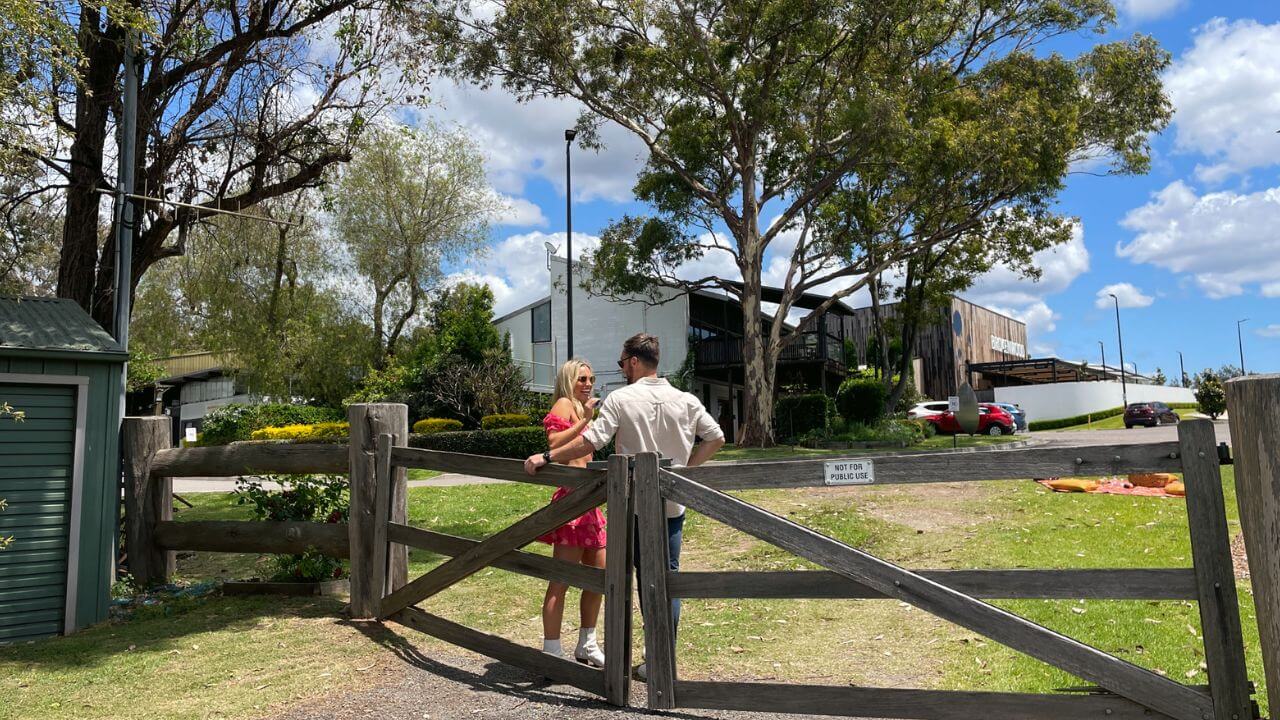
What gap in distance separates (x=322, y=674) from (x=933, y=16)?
2390 centimetres

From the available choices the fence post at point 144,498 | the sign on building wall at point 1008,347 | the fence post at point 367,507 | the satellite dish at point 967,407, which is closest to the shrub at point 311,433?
the fence post at point 144,498

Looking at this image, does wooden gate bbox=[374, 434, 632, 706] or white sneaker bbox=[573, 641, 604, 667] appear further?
white sneaker bbox=[573, 641, 604, 667]

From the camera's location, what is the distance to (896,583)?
3.94 metres

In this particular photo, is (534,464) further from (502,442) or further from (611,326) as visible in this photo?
(611,326)

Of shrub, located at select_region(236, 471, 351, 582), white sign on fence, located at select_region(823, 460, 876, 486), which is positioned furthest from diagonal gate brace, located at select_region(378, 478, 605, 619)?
shrub, located at select_region(236, 471, 351, 582)

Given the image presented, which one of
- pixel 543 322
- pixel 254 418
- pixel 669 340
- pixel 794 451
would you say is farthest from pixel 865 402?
pixel 254 418

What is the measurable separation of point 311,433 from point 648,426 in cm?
2356

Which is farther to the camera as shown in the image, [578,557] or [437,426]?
[437,426]

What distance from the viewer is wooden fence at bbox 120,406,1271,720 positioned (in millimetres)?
3508

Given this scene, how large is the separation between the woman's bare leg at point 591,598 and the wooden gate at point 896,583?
0.92 feet

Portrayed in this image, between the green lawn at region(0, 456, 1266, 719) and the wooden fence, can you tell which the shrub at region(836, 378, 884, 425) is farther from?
the wooden fence

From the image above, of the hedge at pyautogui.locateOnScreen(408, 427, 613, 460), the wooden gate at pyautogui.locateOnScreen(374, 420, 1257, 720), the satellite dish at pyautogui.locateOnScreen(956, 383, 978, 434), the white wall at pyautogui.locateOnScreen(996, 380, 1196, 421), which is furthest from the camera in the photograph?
the white wall at pyautogui.locateOnScreen(996, 380, 1196, 421)

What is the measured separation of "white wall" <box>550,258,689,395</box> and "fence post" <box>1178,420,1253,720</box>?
3012cm

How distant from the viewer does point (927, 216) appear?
1030 inches
